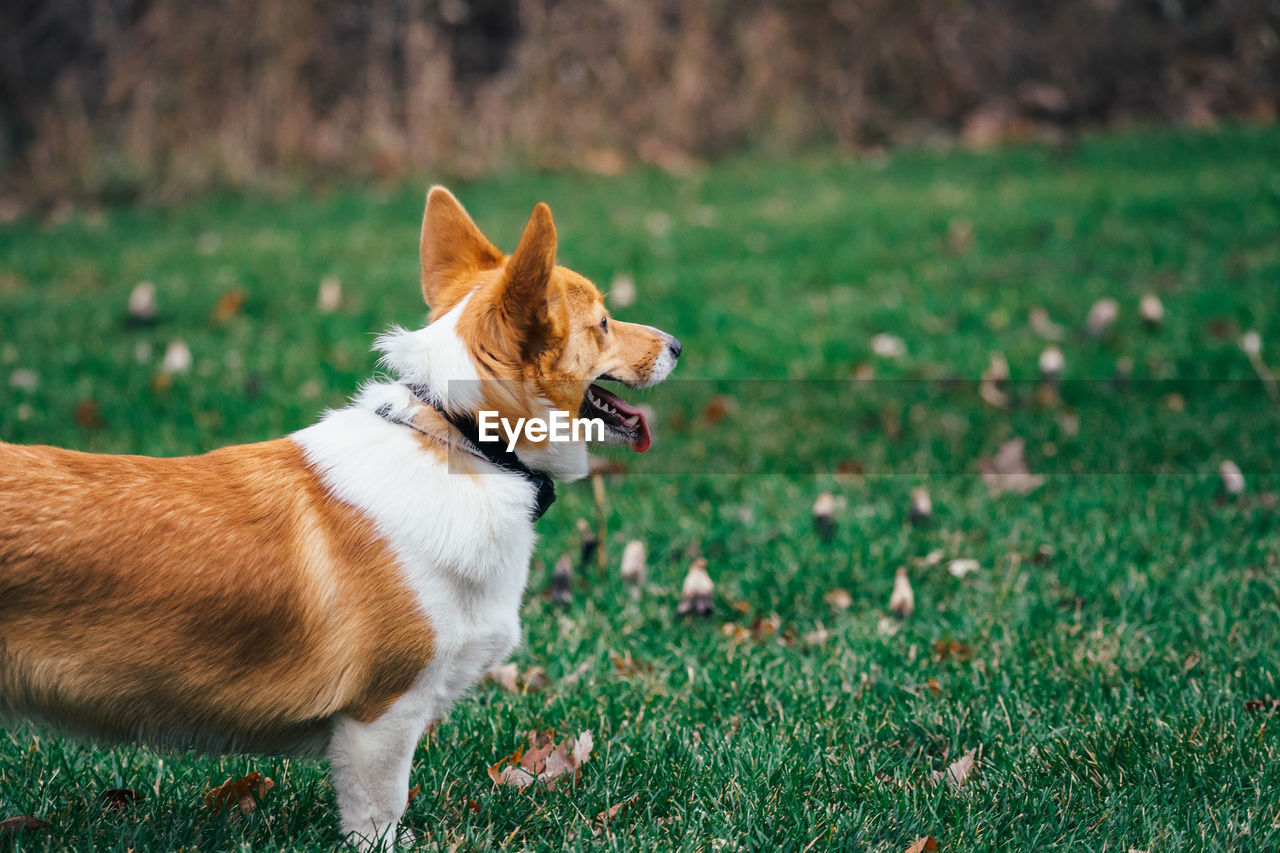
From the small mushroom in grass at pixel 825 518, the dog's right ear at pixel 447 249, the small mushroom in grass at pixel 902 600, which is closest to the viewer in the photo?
the dog's right ear at pixel 447 249

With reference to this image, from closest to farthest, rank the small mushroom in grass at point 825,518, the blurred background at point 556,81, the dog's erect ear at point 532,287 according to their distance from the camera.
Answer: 1. the dog's erect ear at point 532,287
2. the small mushroom in grass at point 825,518
3. the blurred background at point 556,81

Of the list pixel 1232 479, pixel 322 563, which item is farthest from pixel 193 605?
pixel 1232 479

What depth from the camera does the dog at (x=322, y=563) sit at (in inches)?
75.9

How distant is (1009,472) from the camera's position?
14.2ft

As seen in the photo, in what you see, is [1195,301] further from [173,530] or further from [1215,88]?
[1215,88]

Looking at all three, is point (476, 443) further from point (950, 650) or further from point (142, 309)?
point (142, 309)

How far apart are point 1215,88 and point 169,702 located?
40.7ft

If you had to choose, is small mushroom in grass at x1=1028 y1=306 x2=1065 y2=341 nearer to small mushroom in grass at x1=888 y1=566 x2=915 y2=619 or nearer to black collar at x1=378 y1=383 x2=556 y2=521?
small mushroom in grass at x1=888 y1=566 x2=915 y2=619

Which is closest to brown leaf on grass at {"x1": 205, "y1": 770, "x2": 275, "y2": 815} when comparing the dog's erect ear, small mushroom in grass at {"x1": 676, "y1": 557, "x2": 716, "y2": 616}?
the dog's erect ear

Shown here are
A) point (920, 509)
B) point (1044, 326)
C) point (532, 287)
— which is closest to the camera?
point (532, 287)

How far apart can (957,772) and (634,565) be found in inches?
50.3

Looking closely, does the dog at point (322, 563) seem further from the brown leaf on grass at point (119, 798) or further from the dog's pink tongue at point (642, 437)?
the brown leaf on grass at point (119, 798)

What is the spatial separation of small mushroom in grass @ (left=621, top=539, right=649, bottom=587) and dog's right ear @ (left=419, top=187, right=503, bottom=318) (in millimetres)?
1239

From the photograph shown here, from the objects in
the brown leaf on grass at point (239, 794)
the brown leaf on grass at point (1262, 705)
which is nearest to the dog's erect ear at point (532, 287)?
the brown leaf on grass at point (239, 794)
